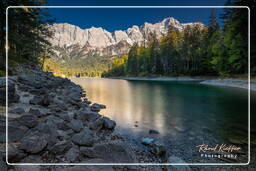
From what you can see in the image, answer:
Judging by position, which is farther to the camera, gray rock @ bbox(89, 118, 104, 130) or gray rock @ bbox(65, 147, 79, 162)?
gray rock @ bbox(89, 118, 104, 130)

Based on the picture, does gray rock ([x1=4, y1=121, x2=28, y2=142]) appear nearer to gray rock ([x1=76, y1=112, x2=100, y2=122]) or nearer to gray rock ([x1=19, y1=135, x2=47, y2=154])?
gray rock ([x1=19, y1=135, x2=47, y2=154])

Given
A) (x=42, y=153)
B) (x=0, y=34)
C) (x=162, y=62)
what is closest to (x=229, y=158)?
(x=42, y=153)

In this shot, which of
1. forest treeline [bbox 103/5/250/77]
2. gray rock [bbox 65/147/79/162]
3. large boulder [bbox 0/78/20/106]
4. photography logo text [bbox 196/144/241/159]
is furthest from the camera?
forest treeline [bbox 103/5/250/77]

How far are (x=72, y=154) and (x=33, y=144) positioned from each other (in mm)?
783

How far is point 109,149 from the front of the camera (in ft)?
9.92

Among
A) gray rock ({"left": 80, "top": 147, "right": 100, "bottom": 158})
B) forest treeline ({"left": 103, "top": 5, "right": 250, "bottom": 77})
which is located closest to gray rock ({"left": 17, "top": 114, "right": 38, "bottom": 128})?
gray rock ({"left": 80, "top": 147, "right": 100, "bottom": 158})

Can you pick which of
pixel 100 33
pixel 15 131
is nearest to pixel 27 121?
pixel 15 131

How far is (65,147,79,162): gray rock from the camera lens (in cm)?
262

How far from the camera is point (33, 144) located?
2.53m

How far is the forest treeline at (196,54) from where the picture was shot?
2367 cm

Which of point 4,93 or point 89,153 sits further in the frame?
point 4,93

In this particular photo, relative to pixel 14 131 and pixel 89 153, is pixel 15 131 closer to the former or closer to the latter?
pixel 14 131

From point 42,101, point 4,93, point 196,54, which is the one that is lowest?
point 42,101

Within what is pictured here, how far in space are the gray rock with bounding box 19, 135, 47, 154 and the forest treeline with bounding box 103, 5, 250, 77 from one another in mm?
27290
